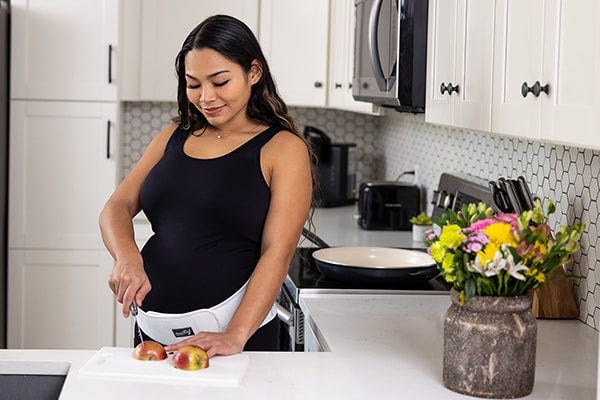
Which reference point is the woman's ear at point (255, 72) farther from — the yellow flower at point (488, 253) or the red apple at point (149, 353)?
the yellow flower at point (488, 253)

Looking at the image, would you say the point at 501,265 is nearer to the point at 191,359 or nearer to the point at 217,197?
the point at 191,359

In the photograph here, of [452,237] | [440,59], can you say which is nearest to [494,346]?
[452,237]

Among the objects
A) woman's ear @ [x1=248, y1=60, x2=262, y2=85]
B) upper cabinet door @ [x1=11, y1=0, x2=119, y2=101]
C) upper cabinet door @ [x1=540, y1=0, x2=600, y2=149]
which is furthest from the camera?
upper cabinet door @ [x1=11, y1=0, x2=119, y2=101]

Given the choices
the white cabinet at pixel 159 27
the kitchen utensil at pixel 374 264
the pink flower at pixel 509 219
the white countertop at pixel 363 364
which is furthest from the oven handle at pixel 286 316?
the white cabinet at pixel 159 27

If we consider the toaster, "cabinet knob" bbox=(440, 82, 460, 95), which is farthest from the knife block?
the toaster

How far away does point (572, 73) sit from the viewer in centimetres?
160

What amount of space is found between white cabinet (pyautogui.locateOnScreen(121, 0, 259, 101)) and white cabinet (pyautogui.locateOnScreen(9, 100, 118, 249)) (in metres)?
0.28

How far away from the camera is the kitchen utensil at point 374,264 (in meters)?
2.60

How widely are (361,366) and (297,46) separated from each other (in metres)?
2.60

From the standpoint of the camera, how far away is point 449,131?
11.9 ft

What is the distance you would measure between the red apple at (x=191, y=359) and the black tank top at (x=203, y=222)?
0.41m

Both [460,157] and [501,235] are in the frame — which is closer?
[501,235]

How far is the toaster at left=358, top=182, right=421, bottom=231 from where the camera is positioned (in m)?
3.88

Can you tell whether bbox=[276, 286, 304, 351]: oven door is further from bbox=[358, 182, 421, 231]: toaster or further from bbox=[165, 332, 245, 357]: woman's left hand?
bbox=[358, 182, 421, 231]: toaster
